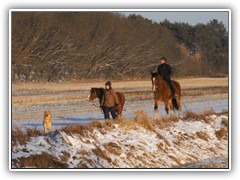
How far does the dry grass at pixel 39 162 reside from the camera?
39.5 feet

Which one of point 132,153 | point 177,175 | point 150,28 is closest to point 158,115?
point 150,28

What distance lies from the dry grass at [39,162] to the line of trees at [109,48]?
10.3ft

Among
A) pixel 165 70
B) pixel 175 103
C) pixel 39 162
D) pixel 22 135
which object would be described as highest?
pixel 165 70

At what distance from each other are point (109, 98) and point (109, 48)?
4.43 m

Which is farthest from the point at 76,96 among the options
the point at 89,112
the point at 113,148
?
the point at 113,148

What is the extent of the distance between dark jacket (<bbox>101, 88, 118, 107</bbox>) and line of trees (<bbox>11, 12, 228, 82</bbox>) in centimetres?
143

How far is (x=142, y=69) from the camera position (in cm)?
1978

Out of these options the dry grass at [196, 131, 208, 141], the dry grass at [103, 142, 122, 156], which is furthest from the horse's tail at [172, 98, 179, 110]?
the dry grass at [103, 142, 122, 156]

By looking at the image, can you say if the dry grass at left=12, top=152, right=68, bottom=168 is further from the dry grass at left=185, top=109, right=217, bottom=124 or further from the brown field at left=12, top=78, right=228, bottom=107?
the brown field at left=12, top=78, right=228, bottom=107

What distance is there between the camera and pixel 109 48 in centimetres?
1925

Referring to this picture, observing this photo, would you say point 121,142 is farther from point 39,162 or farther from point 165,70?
point 165,70

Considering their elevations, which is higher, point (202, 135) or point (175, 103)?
point (175, 103)

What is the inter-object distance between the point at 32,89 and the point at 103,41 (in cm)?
220

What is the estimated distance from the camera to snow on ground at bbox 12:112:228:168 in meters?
12.6
